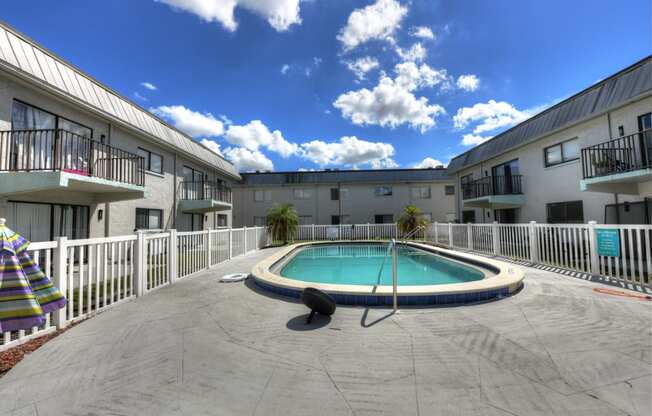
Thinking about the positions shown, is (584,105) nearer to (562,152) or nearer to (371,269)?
(562,152)

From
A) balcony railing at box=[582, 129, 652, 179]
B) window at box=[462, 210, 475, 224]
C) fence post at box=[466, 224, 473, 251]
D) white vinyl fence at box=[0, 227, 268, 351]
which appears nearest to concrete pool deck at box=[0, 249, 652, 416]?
white vinyl fence at box=[0, 227, 268, 351]

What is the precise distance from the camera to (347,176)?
23.1m

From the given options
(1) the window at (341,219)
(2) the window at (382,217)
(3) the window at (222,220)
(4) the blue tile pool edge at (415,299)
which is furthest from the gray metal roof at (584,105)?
(3) the window at (222,220)

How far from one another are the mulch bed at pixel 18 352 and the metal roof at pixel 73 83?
6.23m

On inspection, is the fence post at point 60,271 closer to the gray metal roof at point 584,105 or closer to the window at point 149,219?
the window at point 149,219

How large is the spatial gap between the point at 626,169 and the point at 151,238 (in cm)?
1222

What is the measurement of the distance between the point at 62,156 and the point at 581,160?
1550 cm

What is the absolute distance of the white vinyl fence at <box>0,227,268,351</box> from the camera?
3264mm

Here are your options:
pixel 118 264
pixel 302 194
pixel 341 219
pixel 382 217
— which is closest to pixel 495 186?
pixel 382 217

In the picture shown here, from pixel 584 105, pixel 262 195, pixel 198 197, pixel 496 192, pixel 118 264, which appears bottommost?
pixel 118 264

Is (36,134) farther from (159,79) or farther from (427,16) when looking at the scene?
(427,16)

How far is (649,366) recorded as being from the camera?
7.47 feet

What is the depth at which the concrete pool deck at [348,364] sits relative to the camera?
73.4 inches

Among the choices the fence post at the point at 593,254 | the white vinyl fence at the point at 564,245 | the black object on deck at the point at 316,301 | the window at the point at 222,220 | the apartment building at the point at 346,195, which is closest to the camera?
the black object on deck at the point at 316,301
